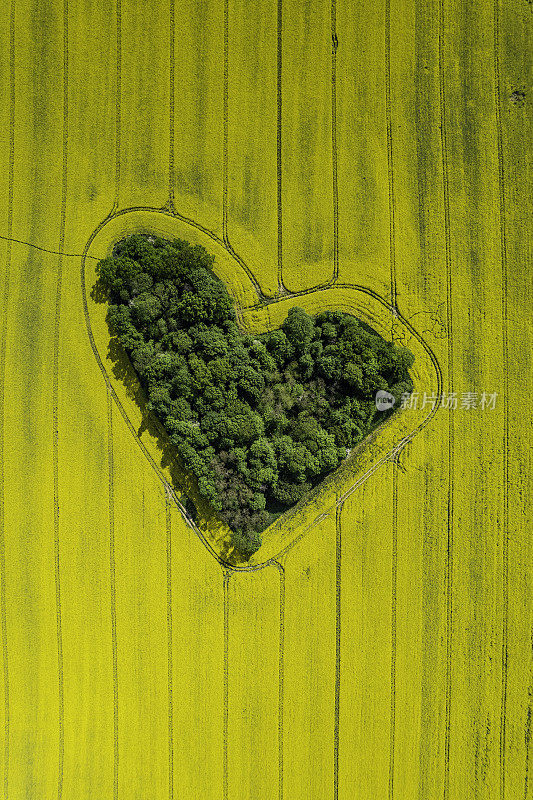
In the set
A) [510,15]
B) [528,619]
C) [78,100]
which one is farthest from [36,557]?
[510,15]

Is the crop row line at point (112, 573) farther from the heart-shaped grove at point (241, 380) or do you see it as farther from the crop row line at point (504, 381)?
the crop row line at point (504, 381)

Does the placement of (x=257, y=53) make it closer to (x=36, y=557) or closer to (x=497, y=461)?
(x=497, y=461)

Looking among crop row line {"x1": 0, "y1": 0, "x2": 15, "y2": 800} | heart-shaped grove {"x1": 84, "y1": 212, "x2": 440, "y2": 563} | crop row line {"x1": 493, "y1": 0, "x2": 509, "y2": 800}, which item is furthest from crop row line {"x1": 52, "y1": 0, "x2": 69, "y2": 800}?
crop row line {"x1": 493, "y1": 0, "x2": 509, "y2": 800}

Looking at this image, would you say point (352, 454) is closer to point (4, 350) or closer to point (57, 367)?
point (57, 367)

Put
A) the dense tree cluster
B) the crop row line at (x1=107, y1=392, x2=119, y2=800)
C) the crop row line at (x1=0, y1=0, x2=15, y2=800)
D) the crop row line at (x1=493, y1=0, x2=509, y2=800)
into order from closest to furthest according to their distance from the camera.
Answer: the dense tree cluster, the crop row line at (x1=493, y1=0, x2=509, y2=800), the crop row line at (x1=107, y1=392, x2=119, y2=800), the crop row line at (x1=0, y1=0, x2=15, y2=800)

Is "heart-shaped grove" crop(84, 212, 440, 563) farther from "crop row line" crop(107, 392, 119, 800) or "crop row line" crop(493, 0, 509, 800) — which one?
"crop row line" crop(493, 0, 509, 800)

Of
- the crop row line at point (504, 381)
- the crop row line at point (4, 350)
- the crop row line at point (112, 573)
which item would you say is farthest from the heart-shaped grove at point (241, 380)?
the crop row line at point (4, 350)

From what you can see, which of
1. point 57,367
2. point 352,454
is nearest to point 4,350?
point 57,367

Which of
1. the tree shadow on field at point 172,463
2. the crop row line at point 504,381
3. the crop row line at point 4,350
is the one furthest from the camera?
the crop row line at point 4,350
